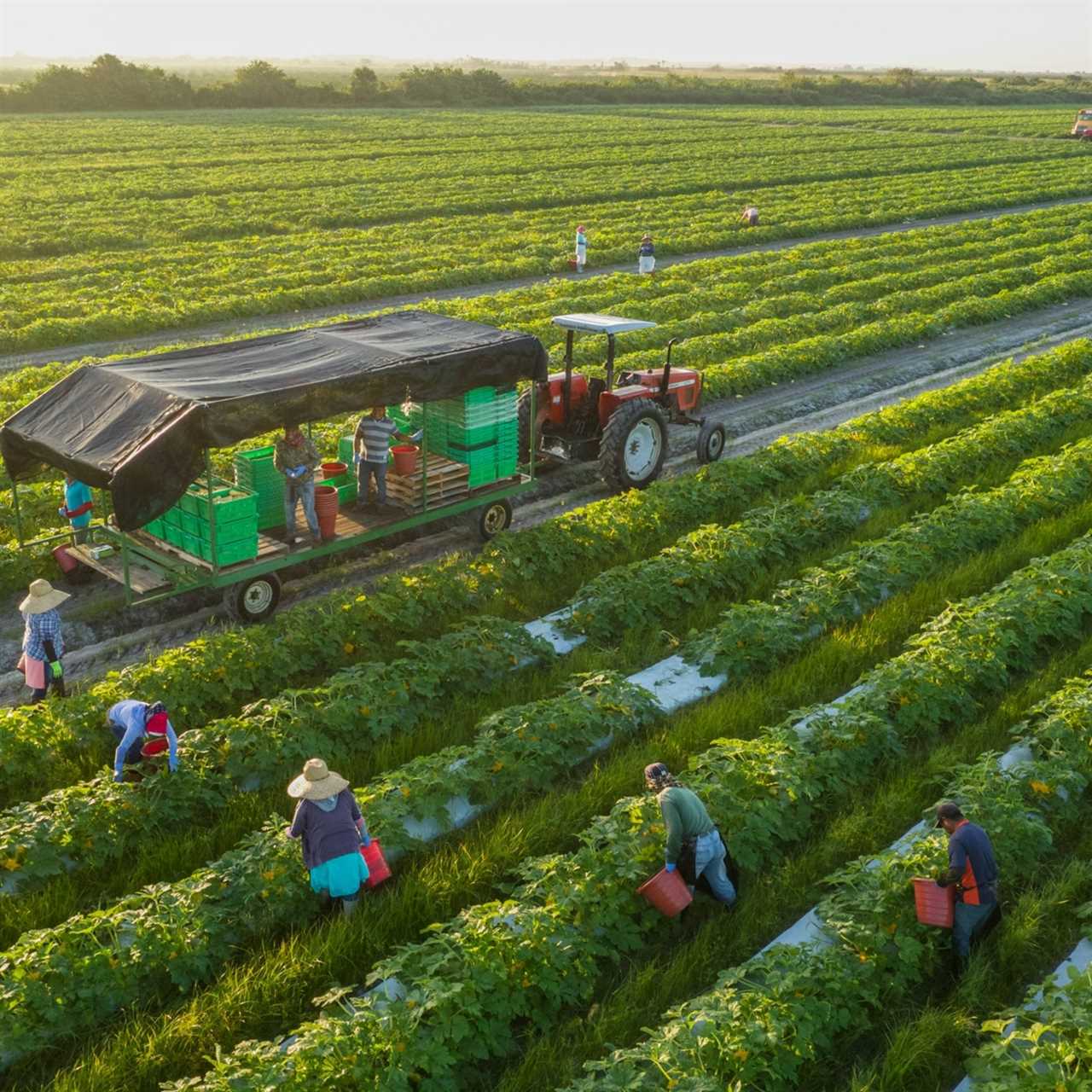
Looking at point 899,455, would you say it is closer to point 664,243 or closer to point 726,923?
point 726,923

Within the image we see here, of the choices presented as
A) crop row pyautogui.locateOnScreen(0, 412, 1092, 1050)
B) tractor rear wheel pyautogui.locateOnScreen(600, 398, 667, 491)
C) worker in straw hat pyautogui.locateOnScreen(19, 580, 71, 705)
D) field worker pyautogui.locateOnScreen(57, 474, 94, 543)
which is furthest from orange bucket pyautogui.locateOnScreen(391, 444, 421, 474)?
worker in straw hat pyautogui.locateOnScreen(19, 580, 71, 705)

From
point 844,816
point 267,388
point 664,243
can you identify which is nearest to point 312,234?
point 664,243

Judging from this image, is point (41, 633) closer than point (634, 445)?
Yes

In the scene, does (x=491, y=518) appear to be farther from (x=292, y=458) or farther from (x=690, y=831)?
(x=690, y=831)

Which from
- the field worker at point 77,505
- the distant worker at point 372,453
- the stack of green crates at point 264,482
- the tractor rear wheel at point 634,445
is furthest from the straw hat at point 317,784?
the tractor rear wheel at point 634,445

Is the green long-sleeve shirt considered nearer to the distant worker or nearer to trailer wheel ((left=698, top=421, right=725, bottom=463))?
the distant worker

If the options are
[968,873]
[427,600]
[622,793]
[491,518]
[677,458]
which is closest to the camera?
[968,873]

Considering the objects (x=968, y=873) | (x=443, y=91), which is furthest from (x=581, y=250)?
(x=443, y=91)
